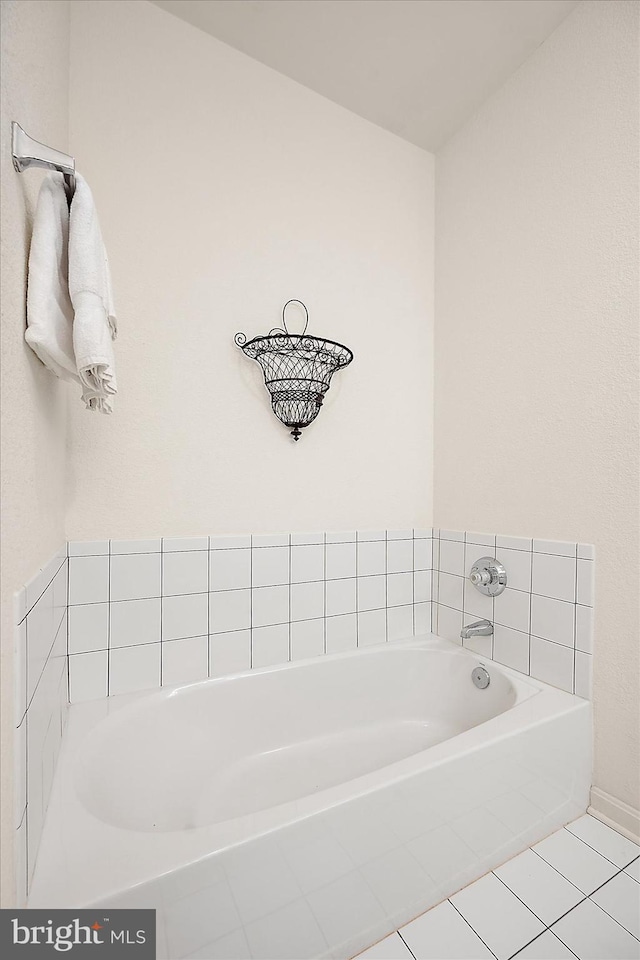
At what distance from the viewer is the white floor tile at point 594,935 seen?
1037 millimetres

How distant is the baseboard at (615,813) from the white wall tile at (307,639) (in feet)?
3.38

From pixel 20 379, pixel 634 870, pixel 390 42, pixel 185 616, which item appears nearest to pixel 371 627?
pixel 185 616

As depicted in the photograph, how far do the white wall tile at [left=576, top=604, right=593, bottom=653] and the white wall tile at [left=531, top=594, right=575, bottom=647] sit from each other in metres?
0.02

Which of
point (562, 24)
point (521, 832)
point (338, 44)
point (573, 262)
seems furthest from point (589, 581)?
point (338, 44)

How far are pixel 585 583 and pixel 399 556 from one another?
783 millimetres

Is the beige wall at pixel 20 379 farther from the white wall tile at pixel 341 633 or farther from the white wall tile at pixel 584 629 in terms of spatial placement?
the white wall tile at pixel 584 629

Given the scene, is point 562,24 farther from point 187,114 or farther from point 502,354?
point 187,114

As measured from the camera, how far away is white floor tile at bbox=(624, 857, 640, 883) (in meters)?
1.24

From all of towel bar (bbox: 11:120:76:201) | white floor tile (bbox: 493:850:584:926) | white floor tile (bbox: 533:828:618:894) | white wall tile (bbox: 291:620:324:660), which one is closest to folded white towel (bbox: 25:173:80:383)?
towel bar (bbox: 11:120:76:201)

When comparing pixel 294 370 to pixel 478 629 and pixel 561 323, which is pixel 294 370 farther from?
pixel 478 629

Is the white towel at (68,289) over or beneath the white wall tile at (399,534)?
over

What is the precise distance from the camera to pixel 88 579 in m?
1.49

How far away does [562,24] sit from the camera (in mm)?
1604

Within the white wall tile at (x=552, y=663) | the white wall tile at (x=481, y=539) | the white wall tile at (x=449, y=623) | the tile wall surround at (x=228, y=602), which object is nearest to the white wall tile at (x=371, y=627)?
the tile wall surround at (x=228, y=602)
